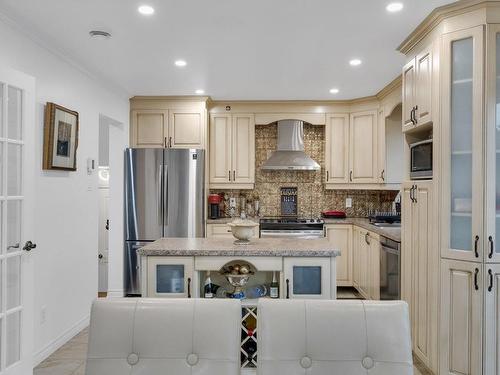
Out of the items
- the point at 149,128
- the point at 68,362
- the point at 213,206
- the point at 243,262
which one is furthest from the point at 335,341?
the point at 149,128

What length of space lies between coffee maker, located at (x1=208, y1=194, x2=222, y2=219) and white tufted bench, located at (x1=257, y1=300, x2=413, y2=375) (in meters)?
4.02

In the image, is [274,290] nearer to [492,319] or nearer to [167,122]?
[492,319]

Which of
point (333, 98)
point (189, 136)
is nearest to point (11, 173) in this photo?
point (189, 136)

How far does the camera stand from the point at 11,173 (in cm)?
256

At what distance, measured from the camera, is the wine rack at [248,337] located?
2.56 meters

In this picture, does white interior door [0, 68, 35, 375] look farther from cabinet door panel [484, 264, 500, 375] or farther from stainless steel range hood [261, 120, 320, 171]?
stainless steel range hood [261, 120, 320, 171]

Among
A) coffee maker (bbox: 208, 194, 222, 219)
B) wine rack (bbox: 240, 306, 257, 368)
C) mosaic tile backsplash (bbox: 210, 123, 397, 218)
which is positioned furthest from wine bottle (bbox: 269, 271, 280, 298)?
mosaic tile backsplash (bbox: 210, 123, 397, 218)

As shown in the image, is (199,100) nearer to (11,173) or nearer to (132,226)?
(132,226)

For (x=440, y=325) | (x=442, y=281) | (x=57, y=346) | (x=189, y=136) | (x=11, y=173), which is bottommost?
(x=57, y=346)

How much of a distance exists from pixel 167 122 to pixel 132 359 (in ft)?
13.7

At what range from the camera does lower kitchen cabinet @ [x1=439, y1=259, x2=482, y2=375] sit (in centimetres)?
239

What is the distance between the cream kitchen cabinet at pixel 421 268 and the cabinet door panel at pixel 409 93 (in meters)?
0.50

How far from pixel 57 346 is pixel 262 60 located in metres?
3.07

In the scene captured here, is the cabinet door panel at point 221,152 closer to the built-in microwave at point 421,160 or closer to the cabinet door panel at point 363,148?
the cabinet door panel at point 363,148
